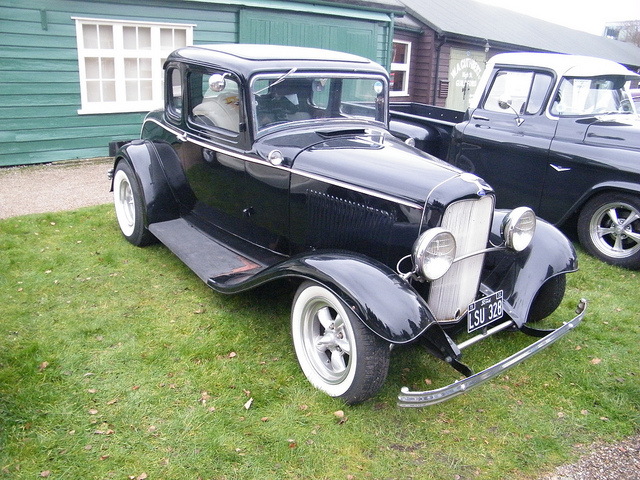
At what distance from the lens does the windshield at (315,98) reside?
164 inches

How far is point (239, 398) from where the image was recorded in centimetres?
330

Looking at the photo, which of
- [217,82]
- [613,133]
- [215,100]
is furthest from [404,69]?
[217,82]

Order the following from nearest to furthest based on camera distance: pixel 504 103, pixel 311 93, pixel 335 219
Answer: pixel 335 219
pixel 311 93
pixel 504 103

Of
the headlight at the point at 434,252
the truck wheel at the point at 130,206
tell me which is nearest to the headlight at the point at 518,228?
the headlight at the point at 434,252

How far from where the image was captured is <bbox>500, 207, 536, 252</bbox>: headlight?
3576mm

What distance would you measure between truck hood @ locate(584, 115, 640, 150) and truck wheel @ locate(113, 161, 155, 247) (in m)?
4.56

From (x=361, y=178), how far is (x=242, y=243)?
56.9 inches

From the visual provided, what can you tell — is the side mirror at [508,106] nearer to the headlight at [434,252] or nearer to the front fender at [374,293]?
the headlight at [434,252]

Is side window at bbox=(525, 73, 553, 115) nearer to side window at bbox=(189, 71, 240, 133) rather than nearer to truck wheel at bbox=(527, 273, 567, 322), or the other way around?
truck wheel at bbox=(527, 273, 567, 322)

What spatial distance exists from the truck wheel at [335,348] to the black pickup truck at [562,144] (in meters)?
2.49

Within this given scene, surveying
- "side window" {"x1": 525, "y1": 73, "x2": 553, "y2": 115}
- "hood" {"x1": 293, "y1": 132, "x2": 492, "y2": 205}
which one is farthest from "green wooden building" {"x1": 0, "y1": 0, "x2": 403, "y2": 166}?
"hood" {"x1": 293, "y1": 132, "x2": 492, "y2": 205}

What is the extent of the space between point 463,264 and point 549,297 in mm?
1035

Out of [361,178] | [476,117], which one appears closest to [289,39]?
[476,117]

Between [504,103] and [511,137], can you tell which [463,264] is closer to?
[504,103]
